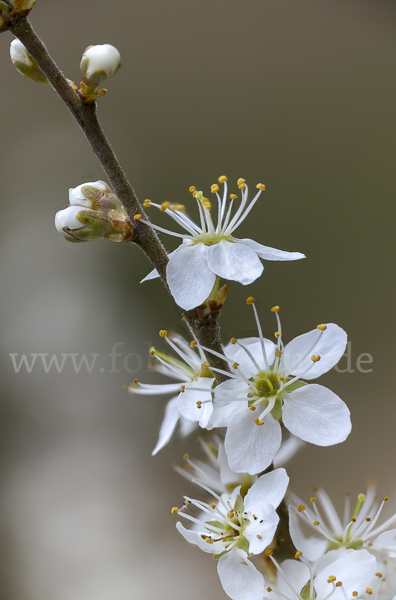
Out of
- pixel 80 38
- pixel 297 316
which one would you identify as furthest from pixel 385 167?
pixel 80 38

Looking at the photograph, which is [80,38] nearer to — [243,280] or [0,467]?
[0,467]

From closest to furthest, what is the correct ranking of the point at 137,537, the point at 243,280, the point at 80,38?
the point at 243,280 → the point at 137,537 → the point at 80,38

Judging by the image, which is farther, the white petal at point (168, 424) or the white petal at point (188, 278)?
the white petal at point (168, 424)

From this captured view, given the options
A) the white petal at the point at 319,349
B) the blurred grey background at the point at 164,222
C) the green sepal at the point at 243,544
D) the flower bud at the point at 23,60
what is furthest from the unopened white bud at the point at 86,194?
the blurred grey background at the point at 164,222

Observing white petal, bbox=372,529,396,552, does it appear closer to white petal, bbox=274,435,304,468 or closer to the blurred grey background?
white petal, bbox=274,435,304,468

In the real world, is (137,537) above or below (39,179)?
below

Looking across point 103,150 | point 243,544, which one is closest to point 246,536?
point 243,544

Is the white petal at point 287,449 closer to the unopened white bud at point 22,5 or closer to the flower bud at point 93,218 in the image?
the flower bud at point 93,218
